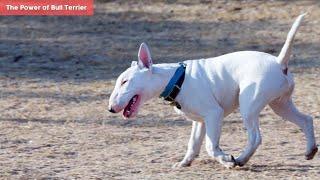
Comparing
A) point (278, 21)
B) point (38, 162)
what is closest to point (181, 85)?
point (38, 162)

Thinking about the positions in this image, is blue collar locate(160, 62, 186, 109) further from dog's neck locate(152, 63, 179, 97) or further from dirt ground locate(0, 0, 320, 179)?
dirt ground locate(0, 0, 320, 179)

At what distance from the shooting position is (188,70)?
7551 millimetres

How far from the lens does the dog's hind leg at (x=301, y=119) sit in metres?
7.73

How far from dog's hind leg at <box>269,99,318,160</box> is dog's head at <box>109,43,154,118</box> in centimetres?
106

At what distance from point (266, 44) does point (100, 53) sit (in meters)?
Answer: 2.47

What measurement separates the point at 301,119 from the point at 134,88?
54.2 inches

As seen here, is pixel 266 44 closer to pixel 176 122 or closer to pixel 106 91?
pixel 106 91

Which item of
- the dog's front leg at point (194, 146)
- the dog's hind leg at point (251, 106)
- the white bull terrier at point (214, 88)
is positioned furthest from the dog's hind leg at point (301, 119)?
the dog's front leg at point (194, 146)

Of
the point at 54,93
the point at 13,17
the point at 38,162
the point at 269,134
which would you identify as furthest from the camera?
the point at 13,17

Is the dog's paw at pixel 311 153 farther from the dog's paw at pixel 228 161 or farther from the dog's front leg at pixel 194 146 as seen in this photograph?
the dog's front leg at pixel 194 146

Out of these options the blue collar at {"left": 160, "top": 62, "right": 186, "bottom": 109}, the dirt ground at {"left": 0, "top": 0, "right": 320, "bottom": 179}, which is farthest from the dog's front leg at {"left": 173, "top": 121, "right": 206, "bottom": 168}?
the blue collar at {"left": 160, "top": 62, "right": 186, "bottom": 109}

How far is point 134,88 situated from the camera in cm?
740

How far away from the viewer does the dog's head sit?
7391 mm

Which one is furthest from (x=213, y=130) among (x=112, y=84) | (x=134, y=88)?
(x=112, y=84)
